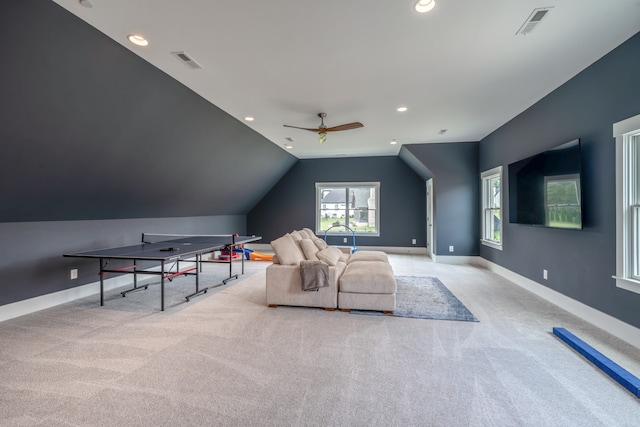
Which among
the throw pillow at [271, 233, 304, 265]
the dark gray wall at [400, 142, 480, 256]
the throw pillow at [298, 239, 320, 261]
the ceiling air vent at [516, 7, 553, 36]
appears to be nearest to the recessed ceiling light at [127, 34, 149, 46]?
the throw pillow at [271, 233, 304, 265]

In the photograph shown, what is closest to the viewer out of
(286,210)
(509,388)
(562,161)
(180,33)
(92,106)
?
(509,388)

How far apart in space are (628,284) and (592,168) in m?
1.31

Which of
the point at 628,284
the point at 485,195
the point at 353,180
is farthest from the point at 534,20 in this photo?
the point at 353,180

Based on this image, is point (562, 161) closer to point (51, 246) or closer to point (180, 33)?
point (180, 33)

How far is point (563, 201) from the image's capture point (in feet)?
12.0

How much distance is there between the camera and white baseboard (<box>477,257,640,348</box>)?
2.81m

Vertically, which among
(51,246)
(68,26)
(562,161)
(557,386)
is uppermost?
(68,26)

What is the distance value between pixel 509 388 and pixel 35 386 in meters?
3.49

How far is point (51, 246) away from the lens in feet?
12.7

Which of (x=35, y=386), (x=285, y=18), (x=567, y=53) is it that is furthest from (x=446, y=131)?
(x=35, y=386)

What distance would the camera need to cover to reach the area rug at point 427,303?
11.7 ft

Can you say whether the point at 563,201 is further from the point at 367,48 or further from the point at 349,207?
the point at 349,207

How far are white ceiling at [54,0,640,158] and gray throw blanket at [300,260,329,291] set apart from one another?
2351 mm

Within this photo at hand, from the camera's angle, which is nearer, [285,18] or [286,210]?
[285,18]
